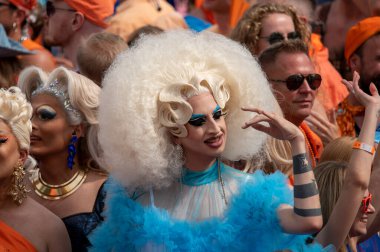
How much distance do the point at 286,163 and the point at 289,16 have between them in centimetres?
199

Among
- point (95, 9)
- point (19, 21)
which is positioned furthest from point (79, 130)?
point (95, 9)

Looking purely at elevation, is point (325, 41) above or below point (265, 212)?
below

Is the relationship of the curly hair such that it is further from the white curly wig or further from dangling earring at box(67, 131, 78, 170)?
the white curly wig

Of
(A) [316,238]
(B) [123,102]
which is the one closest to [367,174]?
(A) [316,238]

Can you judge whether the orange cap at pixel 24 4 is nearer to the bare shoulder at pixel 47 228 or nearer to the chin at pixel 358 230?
the bare shoulder at pixel 47 228

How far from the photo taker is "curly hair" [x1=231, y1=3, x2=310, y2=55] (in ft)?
20.4

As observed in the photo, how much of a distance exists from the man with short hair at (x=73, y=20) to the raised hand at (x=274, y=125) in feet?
12.0

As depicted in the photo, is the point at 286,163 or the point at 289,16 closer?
the point at 286,163

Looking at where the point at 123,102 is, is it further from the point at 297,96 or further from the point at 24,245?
the point at 297,96

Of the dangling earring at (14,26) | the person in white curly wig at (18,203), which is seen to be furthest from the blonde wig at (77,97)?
the dangling earring at (14,26)

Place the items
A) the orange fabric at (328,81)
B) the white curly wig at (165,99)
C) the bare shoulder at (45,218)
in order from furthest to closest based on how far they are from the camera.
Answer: the orange fabric at (328,81)
the bare shoulder at (45,218)
the white curly wig at (165,99)

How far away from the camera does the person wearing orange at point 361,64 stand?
595 cm

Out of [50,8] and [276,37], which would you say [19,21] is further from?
[276,37]

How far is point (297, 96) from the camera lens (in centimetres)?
519
